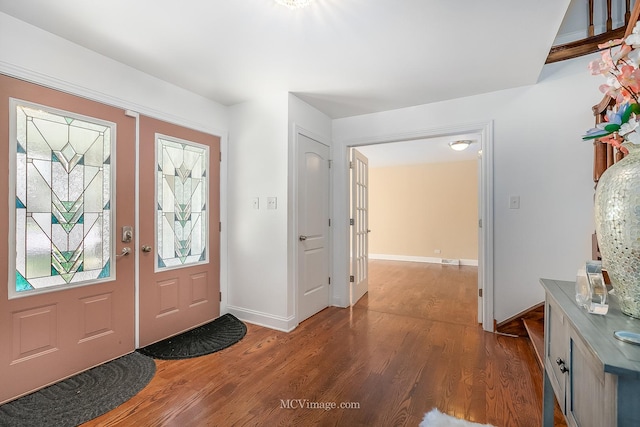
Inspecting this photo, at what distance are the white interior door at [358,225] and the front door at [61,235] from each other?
237cm

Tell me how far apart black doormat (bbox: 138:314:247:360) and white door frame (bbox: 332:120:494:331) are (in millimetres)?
1297

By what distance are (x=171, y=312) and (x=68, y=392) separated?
911mm

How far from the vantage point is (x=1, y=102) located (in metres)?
1.79

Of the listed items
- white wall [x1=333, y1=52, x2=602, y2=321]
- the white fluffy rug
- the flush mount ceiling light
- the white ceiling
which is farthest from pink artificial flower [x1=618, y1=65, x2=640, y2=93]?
white wall [x1=333, y1=52, x2=602, y2=321]

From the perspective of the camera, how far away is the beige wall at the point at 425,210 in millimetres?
6594

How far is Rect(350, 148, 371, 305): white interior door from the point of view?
3748 mm

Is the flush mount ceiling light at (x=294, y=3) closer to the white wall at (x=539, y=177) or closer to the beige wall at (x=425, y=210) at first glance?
the white wall at (x=539, y=177)

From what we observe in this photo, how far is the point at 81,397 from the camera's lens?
1.84m

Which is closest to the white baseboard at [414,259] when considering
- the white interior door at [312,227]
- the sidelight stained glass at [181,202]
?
the white interior door at [312,227]

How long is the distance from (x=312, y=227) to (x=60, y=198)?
216cm

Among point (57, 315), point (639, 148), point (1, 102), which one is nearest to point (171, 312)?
point (57, 315)

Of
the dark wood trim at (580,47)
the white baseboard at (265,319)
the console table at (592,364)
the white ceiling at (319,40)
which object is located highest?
the dark wood trim at (580,47)

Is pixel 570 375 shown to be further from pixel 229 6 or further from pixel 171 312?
pixel 171 312

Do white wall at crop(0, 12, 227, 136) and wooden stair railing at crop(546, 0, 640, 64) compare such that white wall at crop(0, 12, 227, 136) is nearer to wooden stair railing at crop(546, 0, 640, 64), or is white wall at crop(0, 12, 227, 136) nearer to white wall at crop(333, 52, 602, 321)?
white wall at crop(333, 52, 602, 321)
